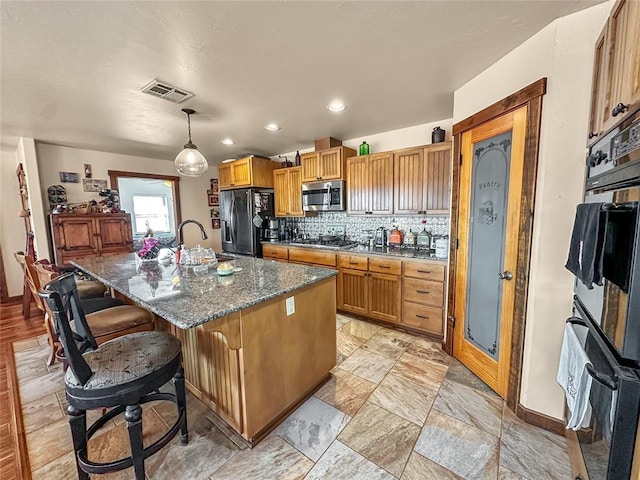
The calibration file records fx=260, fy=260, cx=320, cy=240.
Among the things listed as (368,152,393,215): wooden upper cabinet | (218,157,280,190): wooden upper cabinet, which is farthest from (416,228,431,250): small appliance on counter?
(218,157,280,190): wooden upper cabinet

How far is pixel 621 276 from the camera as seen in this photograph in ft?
3.17

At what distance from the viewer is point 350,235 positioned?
4121 millimetres

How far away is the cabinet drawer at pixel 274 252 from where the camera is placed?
4.18m

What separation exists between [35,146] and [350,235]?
4.74 m

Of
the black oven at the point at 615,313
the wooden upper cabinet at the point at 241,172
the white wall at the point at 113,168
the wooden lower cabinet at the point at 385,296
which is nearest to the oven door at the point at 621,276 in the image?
the black oven at the point at 615,313

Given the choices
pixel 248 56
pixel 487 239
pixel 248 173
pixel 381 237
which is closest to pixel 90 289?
pixel 248 173

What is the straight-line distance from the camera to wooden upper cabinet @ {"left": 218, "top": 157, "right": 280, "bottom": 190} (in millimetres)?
4391

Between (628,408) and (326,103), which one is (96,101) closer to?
(326,103)

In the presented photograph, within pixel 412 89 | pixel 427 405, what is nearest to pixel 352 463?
pixel 427 405

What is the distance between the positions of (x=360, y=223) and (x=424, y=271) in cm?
140

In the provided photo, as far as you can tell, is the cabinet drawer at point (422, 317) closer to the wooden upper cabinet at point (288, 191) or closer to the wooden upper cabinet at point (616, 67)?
the wooden upper cabinet at point (616, 67)

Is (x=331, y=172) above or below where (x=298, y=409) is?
above

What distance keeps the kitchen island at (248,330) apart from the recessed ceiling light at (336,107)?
172 centimetres

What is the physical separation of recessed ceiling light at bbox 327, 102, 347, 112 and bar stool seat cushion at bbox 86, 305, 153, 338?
2.55 metres
